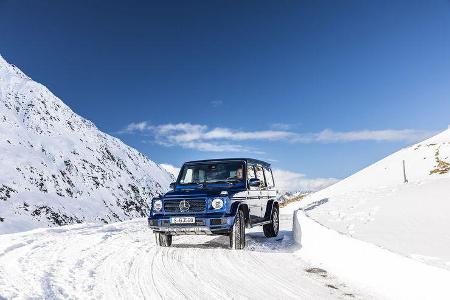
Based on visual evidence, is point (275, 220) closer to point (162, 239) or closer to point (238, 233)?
point (238, 233)

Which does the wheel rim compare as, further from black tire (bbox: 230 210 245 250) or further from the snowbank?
the snowbank

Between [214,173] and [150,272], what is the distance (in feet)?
14.1

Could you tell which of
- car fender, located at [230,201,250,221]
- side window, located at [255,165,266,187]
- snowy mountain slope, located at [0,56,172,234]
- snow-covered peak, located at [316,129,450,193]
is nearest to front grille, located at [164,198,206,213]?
car fender, located at [230,201,250,221]

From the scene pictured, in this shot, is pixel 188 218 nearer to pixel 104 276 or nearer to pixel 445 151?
pixel 104 276

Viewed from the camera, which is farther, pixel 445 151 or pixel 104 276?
pixel 445 151

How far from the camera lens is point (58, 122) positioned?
117125 mm

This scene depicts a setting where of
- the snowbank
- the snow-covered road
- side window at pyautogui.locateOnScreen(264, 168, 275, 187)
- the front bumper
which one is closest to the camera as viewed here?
the snowbank

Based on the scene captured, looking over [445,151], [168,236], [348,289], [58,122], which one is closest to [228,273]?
[348,289]

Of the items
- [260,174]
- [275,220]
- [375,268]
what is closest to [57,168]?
[275,220]

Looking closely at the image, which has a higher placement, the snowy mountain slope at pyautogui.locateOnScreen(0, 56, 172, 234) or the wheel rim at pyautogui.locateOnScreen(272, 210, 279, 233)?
the snowy mountain slope at pyautogui.locateOnScreen(0, 56, 172, 234)

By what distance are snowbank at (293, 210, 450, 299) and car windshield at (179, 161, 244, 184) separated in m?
2.37

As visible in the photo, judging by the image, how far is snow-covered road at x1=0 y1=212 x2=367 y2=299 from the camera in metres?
5.44

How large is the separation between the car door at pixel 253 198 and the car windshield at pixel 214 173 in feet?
1.01

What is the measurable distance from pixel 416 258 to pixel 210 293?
251 centimetres
